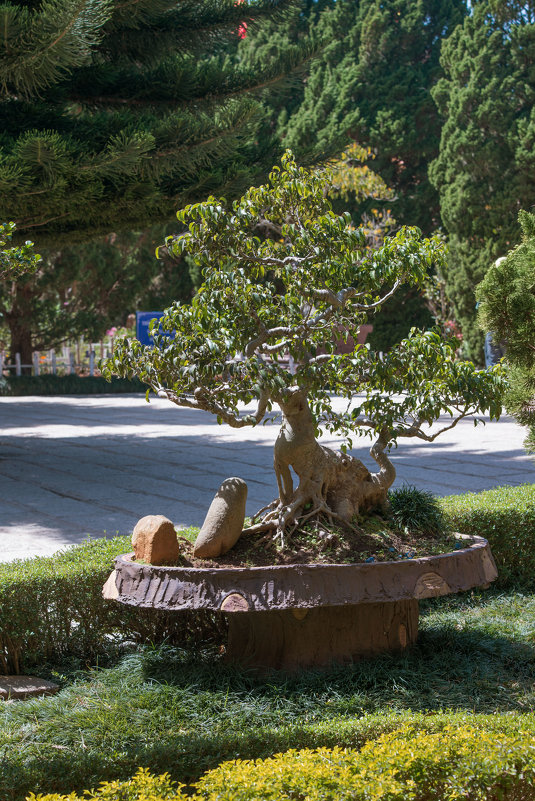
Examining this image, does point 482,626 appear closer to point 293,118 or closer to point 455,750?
point 455,750

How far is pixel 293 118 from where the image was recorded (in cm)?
2697

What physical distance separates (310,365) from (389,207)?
79.0ft

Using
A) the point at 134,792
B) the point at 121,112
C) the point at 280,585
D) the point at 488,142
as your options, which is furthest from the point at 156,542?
the point at 488,142

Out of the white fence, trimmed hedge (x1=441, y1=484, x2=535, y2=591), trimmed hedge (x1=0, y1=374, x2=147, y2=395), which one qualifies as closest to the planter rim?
trimmed hedge (x1=441, y1=484, x2=535, y2=591)

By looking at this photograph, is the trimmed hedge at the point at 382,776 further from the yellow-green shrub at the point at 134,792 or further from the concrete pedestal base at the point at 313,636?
the concrete pedestal base at the point at 313,636

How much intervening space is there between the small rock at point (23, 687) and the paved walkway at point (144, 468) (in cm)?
209

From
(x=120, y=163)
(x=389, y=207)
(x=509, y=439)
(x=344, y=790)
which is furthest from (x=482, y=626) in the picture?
(x=389, y=207)

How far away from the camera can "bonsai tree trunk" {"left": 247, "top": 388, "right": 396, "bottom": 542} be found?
4234mm

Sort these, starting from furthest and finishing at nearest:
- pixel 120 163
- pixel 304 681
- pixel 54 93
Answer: pixel 54 93 < pixel 120 163 < pixel 304 681

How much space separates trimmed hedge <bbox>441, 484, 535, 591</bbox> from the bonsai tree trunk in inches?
47.2

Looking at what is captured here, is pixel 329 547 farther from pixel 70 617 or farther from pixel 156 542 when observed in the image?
pixel 70 617

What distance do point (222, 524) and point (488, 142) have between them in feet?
65.6

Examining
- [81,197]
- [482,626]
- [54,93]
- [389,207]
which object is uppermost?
[389,207]

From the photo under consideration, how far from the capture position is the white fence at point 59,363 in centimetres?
2439
